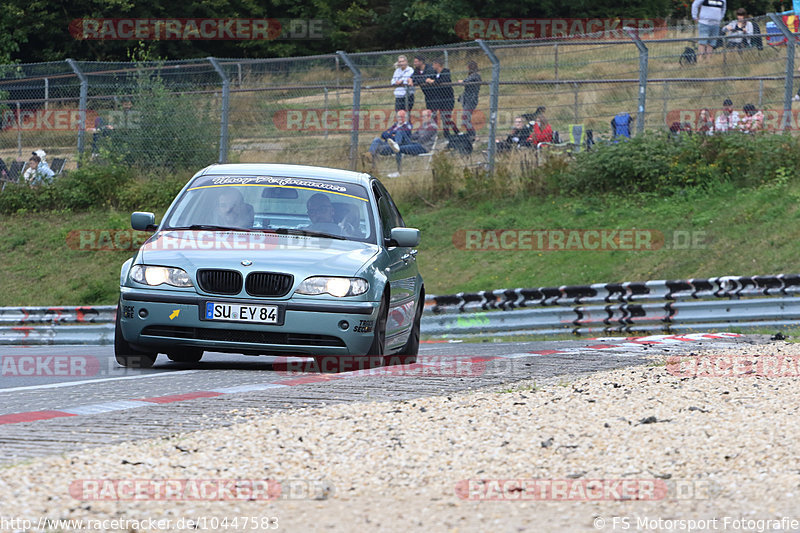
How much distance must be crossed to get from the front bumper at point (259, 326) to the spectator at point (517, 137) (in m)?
14.1

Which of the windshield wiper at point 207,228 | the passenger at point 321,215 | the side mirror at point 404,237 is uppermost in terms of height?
the passenger at point 321,215

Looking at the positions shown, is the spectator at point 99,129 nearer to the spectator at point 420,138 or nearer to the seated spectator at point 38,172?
the seated spectator at point 38,172

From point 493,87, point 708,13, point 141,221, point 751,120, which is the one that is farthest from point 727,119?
point 141,221

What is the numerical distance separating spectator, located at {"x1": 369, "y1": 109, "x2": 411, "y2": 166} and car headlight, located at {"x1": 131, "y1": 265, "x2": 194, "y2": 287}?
14.1 m

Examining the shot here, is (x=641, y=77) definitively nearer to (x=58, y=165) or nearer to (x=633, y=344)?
(x=633, y=344)

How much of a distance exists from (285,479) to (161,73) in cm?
2142

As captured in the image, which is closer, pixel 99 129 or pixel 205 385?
pixel 205 385

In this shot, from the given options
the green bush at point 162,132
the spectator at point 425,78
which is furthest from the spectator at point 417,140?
the green bush at point 162,132

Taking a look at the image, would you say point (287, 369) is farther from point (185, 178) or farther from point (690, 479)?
point (185, 178)

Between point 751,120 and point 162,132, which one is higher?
point 751,120

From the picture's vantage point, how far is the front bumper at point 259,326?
8906mm

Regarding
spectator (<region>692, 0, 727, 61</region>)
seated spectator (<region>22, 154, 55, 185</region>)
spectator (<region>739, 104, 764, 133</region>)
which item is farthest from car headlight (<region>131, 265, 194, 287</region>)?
spectator (<region>692, 0, 727, 61</region>)

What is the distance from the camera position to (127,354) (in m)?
9.53

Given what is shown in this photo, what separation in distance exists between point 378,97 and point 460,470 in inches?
713
